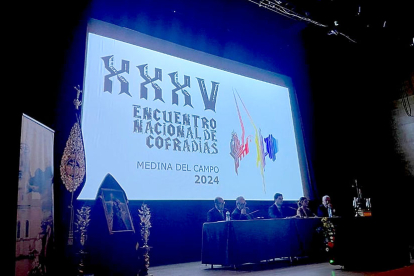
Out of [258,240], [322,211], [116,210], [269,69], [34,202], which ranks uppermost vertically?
[269,69]

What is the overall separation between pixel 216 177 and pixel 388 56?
4681 millimetres

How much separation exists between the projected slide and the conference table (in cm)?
89

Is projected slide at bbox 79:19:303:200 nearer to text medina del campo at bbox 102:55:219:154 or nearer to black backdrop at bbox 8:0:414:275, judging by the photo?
text medina del campo at bbox 102:55:219:154

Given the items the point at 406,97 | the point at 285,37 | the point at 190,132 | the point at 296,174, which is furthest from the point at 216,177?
the point at 406,97

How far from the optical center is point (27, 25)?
3869mm

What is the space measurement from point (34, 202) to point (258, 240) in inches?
99.7

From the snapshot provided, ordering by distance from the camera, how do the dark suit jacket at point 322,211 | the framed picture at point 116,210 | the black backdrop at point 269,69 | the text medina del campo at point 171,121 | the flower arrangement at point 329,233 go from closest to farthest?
the framed picture at point 116,210, the flower arrangement at point 329,233, the black backdrop at point 269,69, the text medina del campo at point 171,121, the dark suit jacket at point 322,211

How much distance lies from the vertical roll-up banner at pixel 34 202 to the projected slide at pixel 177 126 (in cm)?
Result: 70

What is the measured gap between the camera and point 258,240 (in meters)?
3.90

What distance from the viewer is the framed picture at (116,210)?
113 inches

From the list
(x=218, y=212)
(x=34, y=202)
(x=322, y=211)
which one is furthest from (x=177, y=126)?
(x=322, y=211)

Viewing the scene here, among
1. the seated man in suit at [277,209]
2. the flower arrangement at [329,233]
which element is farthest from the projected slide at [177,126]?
the flower arrangement at [329,233]

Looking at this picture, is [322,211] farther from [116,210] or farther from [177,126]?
[116,210]

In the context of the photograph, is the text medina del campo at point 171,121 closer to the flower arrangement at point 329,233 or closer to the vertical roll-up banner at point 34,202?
the vertical roll-up banner at point 34,202
